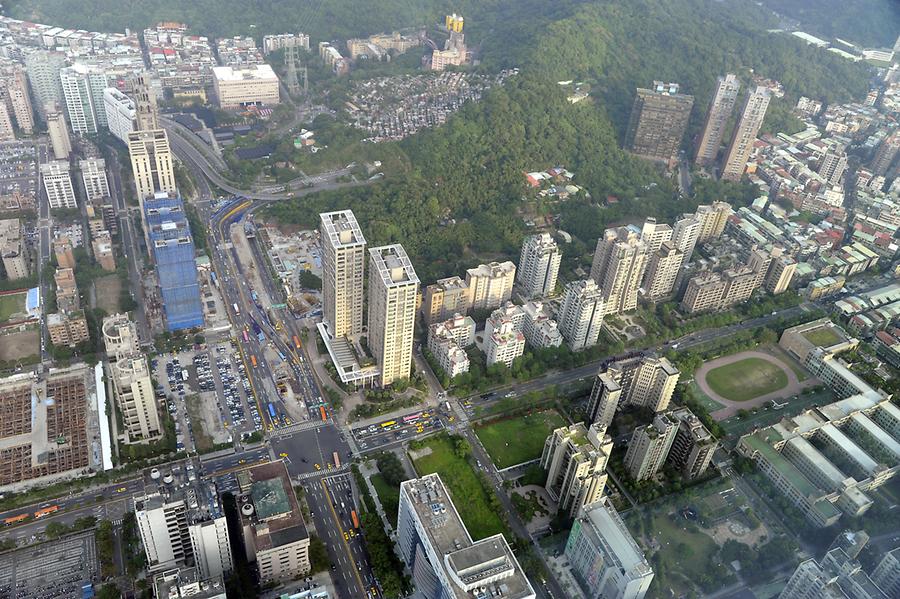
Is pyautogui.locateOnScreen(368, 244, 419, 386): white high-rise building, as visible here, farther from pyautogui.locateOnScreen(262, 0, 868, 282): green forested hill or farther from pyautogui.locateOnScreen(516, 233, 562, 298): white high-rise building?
pyautogui.locateOnScreen(516, 233, 562, 298): white high-rise building

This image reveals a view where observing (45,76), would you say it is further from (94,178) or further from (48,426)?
(48,426)

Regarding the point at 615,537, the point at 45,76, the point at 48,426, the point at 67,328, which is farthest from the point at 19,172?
the point at 615,537

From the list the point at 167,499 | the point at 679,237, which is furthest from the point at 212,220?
the point at 679,237

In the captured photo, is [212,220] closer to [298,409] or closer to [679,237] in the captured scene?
[298,409]

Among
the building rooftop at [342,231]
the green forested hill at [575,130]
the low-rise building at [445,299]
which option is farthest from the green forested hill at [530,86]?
the building rooftop at [342,231]

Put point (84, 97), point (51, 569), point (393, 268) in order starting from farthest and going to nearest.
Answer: point (84, 97)
point (393, 268)
point (51, 569)

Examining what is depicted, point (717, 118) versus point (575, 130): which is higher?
point (717, 118)
